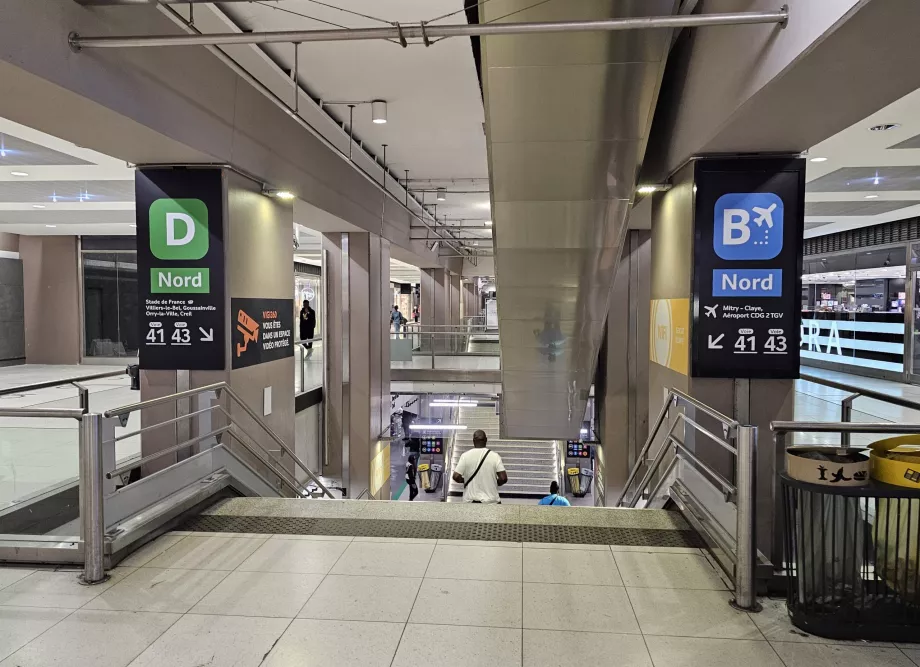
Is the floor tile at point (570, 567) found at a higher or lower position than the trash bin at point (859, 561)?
lower

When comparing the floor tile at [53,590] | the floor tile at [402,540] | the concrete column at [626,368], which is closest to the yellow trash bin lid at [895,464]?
the floor tile at [402,540]

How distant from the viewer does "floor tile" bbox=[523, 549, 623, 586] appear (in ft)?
10.1

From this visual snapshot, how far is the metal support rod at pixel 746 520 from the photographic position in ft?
9.02

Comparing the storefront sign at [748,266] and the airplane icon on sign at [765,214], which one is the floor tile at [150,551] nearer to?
the storefront sign at [748,266]

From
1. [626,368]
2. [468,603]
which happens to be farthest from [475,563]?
[626,368]

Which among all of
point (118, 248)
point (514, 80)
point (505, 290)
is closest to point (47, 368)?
point (118, 248)

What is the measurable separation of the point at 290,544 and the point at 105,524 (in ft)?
3.25

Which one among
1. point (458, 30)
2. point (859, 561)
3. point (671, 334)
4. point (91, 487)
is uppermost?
point (458, 30)

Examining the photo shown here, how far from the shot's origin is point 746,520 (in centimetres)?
277

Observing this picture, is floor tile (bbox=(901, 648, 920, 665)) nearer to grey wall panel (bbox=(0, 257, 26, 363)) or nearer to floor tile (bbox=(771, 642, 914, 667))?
floor tile (bbox=(771, 642, 914, 667))

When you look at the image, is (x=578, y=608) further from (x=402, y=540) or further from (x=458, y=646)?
(x=402, y=540)

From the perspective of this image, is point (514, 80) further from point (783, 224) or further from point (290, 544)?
point (290, 544)

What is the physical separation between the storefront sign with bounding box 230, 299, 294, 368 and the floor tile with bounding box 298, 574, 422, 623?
8.79 feet

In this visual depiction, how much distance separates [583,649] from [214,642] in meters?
1.55
